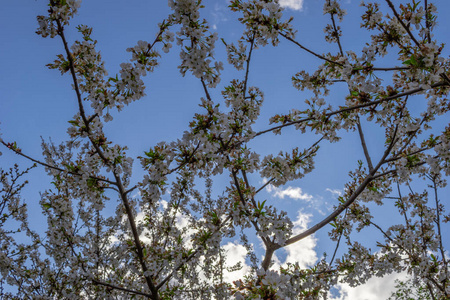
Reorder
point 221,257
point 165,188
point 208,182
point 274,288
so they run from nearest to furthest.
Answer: point 274,288 → point 165,188 → point 221,257 → point 208,182

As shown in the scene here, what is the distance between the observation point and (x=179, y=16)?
3.33 meters

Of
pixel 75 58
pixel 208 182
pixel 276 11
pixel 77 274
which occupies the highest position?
pixel 208 182

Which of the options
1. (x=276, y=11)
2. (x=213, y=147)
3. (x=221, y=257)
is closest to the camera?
(x=213, y=147)

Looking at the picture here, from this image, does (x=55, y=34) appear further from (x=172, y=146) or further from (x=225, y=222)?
(x=225, y=222)

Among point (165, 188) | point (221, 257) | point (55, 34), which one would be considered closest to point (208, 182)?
point (221, 257)

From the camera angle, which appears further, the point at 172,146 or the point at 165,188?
the point at 165,188

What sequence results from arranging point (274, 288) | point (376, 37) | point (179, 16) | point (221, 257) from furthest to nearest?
point (221, 257) < point (376, 37) < point (179, 16) < point (274, 288)

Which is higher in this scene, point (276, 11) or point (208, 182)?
point (208, 182)

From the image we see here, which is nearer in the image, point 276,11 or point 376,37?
point 276,11

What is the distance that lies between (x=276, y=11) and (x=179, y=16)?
166cm

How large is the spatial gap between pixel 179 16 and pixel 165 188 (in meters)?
2.24

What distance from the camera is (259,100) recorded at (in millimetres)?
4801

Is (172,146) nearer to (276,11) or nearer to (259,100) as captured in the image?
(259,100)

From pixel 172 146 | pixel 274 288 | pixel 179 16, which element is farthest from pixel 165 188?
pixel 179 16
